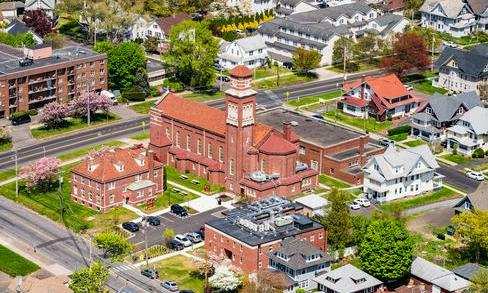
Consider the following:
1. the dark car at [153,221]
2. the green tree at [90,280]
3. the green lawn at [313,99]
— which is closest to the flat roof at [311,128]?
the green lawn at [313,99]

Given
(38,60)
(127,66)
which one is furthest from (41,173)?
(127,66)

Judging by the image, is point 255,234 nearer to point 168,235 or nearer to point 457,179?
point 168,235

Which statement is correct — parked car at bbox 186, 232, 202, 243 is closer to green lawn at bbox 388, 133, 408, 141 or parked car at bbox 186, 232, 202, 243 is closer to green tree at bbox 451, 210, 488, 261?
green tree at bbox 451, 210, 488, 261

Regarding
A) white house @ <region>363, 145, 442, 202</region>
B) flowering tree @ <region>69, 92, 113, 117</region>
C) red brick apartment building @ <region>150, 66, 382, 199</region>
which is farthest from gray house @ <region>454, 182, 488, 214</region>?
flowering tree @ <region>69, 92, 113, 117</region>

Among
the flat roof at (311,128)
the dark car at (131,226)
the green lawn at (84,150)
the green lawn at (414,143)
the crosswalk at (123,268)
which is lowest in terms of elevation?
the green lawn at (414,143)

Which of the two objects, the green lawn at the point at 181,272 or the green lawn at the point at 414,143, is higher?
the green lawn at the point at 181,272

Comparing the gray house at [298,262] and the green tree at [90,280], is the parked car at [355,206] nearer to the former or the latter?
the gray house at [298,262]

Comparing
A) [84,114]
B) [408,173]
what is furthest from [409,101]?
[84,114]

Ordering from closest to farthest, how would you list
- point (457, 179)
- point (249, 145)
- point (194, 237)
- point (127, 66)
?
point (194, 237) < point (249, 145) < point (457, 179) < point (127, 66)

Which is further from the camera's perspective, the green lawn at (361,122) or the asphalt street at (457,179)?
the green lawn at (361,122)
